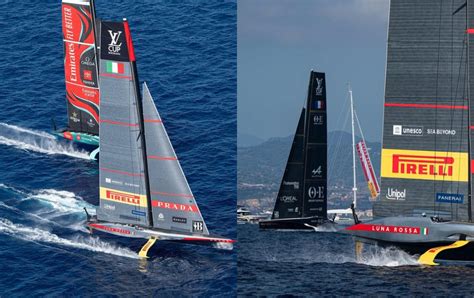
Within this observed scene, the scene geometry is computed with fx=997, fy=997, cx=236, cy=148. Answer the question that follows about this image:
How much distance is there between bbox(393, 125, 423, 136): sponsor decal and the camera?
54469 mm

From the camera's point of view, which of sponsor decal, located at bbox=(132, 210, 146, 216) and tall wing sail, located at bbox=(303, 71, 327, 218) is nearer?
sponsor decal, located at bbox=(132, 210, 146, 216)

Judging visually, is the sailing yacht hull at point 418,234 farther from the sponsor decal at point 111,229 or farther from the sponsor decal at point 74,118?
the sponsor decal at point 74,118

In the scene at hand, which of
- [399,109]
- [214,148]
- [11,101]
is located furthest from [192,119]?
[399,109]

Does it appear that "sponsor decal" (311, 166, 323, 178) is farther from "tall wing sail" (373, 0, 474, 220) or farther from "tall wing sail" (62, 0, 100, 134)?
"tall wing sail" (373, 0, 474, 220)

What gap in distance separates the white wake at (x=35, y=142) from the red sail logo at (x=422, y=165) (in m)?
26.1

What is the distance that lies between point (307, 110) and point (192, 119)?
8.86 m

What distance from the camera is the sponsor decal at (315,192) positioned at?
73250 millimetres

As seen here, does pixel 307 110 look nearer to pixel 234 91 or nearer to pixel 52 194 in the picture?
pixel 234 91

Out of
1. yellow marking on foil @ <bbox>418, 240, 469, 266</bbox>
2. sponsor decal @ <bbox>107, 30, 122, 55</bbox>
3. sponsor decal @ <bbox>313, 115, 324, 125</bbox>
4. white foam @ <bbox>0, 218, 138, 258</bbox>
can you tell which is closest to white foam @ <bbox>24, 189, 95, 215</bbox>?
white foam @ <bbox>0, 218, 138, 258</bbox>

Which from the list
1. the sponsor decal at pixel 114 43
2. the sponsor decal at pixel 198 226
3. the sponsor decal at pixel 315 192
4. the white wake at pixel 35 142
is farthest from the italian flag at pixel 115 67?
the sponsor decal at pixel 315 192

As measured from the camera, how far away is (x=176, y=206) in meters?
57.1

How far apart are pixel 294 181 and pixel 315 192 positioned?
69.2 inches

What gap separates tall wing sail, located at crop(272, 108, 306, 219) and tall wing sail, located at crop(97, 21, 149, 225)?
1708 cm

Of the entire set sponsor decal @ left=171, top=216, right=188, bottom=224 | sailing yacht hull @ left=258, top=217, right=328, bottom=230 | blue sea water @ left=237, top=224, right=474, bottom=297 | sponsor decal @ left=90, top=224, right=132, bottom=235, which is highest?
sponsor decal @ left=171, top=216, right=188, bottom=224
